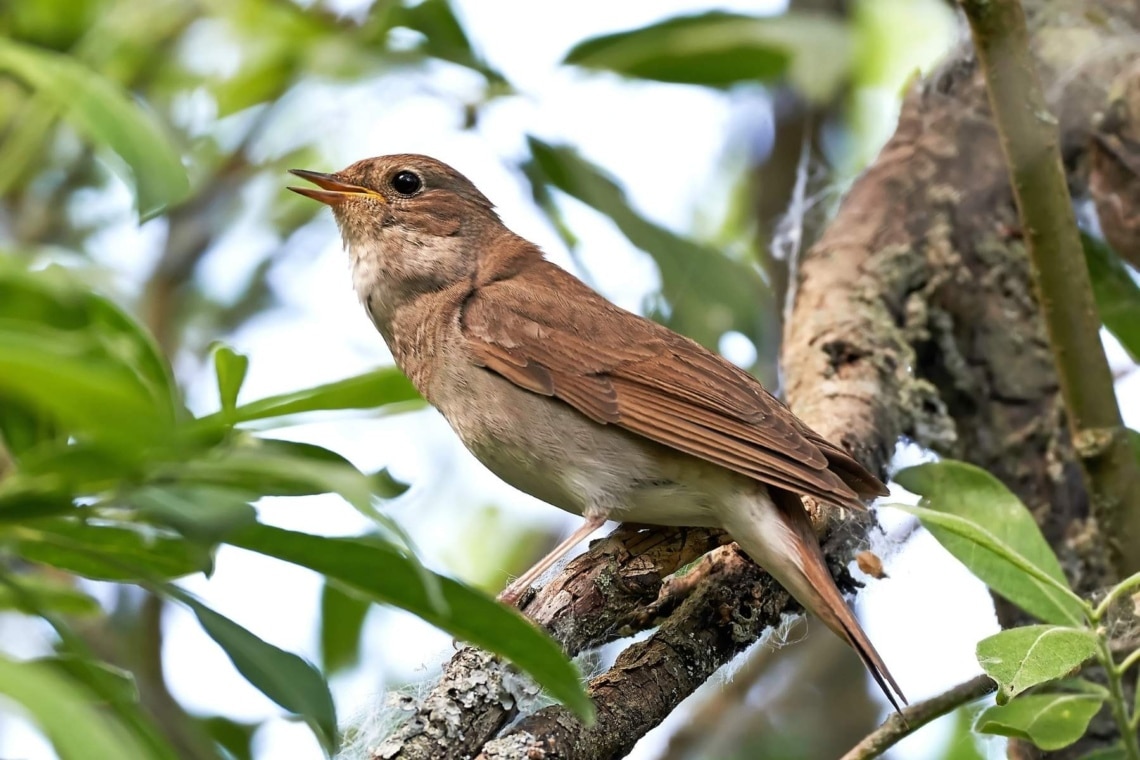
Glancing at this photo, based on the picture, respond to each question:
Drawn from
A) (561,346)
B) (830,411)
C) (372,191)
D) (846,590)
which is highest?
(372,191)

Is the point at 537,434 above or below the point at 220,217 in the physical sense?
below

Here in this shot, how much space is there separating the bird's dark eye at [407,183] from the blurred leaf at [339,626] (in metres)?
1.32

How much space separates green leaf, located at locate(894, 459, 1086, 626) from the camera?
2.13 m

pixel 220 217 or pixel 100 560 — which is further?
pixel 220 217

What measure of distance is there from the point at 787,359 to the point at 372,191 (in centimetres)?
146

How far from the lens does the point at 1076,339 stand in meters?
2.91

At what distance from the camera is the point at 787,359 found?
3672 millimetres

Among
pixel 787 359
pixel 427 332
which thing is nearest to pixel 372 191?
pixel 427 332

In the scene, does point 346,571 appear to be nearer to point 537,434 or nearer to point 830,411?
point 537,434

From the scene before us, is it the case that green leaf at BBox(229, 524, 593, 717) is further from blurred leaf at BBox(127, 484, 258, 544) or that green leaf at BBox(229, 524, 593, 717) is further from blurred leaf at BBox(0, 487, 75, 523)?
blurred leaf at BBox(0, 487, 75, 523)

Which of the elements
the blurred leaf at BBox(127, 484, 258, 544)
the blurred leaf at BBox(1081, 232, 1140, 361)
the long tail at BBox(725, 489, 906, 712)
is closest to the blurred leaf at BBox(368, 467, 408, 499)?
the blurred leaf at BBox(127, 484, 258, 544)

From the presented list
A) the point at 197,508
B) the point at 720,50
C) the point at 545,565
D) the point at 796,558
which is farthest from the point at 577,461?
the point at 720,50

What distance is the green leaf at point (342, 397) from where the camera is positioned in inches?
94.7

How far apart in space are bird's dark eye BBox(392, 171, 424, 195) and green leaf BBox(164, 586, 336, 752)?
7.06 ft
